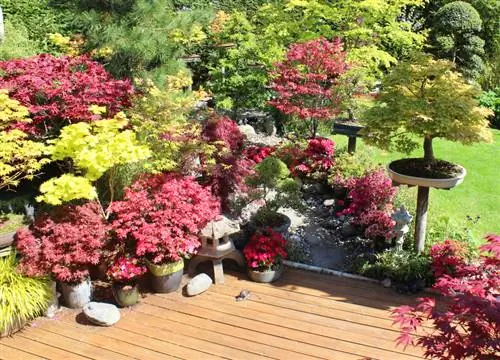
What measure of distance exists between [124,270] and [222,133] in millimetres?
2144

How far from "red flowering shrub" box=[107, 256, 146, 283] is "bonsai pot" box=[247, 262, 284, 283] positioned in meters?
1.23

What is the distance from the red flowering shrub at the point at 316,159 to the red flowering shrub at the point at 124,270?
3.21 metres

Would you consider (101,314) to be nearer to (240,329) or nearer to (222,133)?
(240,329)

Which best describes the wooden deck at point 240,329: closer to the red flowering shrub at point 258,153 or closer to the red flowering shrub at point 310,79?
the red flowering shrub at point 258,153

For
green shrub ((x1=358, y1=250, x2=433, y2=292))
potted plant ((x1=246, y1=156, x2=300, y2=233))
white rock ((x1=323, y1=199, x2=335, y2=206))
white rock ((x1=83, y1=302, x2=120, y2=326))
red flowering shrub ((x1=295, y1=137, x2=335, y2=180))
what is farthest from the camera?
red flowering shrub ((x1=295, y1=137, x2=335, y2=180))

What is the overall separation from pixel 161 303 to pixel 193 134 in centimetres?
204

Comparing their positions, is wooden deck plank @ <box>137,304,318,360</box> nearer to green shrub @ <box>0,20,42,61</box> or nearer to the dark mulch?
the dark mulch

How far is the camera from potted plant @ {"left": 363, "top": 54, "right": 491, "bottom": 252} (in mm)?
4902

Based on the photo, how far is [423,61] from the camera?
516 cm

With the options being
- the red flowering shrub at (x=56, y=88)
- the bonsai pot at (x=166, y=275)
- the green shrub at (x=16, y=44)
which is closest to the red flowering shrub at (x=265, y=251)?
the bonsai pot at (x=166, y=275)

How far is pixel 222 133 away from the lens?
20.4 feet

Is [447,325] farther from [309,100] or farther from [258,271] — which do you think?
[309,100]

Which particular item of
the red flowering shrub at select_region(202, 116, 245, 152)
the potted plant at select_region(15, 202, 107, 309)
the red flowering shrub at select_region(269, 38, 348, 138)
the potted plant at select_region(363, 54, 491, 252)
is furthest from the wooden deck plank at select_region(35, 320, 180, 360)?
the red flowering shrub at select_region(269, 38, 348, 138)

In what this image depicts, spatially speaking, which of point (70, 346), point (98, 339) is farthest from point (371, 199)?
point (70, 346)
